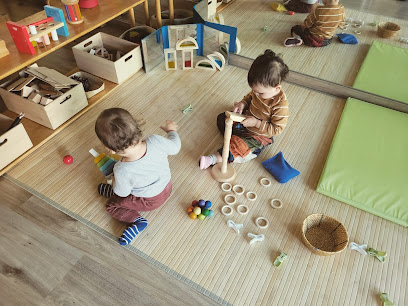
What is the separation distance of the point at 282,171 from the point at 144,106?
0.84 m

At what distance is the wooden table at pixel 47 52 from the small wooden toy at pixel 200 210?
2.70ft

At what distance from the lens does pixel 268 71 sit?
1.17 m

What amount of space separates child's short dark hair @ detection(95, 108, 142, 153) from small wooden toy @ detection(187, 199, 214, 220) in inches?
16.5

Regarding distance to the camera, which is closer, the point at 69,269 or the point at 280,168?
the point at 69,269

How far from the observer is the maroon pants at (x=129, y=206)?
1.18m

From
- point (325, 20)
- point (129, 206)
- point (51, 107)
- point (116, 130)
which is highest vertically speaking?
point (116, 130)

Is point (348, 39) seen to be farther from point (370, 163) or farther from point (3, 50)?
point (3, 50)

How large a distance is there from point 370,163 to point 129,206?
3.57 ft

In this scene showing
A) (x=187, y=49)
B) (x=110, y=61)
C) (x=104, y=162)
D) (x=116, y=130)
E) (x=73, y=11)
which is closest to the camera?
(x=116, y=130)

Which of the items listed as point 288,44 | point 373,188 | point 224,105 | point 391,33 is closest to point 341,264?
point 373,188

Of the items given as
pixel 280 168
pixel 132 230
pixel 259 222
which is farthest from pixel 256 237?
pixel 132 230

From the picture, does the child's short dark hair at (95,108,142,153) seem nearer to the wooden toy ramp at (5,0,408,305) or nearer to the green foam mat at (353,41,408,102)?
the wooden toy ramp at (5,0,408,305)

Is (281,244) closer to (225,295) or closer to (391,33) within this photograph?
(225,295)

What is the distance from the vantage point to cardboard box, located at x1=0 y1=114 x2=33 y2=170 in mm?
1317
